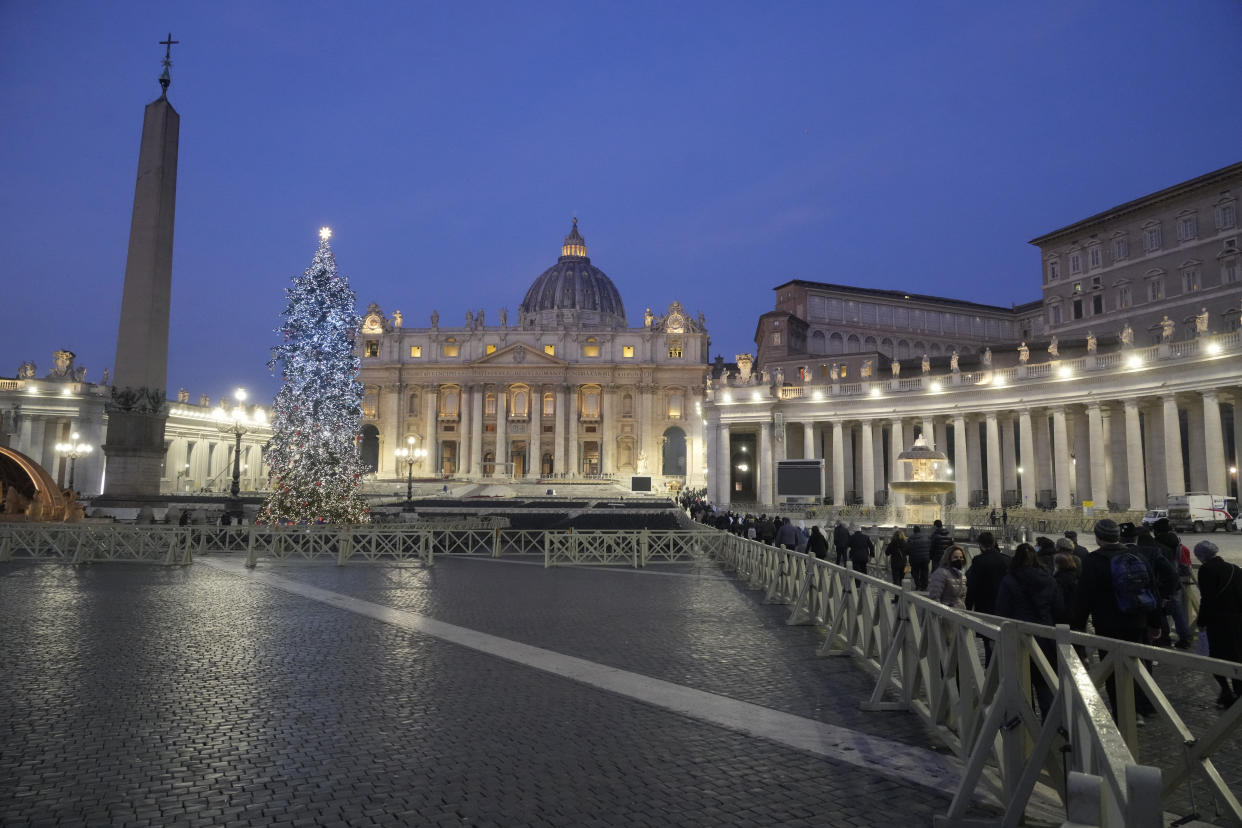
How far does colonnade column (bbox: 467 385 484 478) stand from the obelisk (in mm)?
61641

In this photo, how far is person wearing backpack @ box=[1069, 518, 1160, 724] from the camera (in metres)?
6.33

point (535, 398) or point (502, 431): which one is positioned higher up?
point (535, 398)

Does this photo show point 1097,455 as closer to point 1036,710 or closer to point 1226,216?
point 1226,216

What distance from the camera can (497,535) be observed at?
24.3m

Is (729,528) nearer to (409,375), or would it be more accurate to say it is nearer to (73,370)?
(73,370)

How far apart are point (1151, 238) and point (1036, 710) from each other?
56364mm

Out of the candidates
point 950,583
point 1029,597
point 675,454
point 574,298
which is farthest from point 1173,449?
point 574,298

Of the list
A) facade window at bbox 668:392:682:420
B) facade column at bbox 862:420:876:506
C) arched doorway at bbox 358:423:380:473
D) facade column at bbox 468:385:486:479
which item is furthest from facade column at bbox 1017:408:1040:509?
arched doorway at bbox 358:423:380:473

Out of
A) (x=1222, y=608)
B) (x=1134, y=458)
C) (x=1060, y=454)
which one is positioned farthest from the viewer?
(x=1060, y=454)

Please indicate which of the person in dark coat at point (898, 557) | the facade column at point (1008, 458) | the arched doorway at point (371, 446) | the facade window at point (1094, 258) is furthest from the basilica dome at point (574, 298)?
the person in dark coat at point (898, 557)

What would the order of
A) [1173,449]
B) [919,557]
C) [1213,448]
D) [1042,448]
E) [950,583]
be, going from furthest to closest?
[1042,448], [1173,449], [1213,448], [919,557], [950,583]

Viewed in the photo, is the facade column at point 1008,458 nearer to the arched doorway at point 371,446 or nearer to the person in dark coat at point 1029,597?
the person in dark coat at point 1029,597

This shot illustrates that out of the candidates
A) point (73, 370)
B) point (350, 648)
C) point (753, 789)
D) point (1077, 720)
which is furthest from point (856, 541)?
point (73, 370)

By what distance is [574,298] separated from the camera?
110062 millimetres
